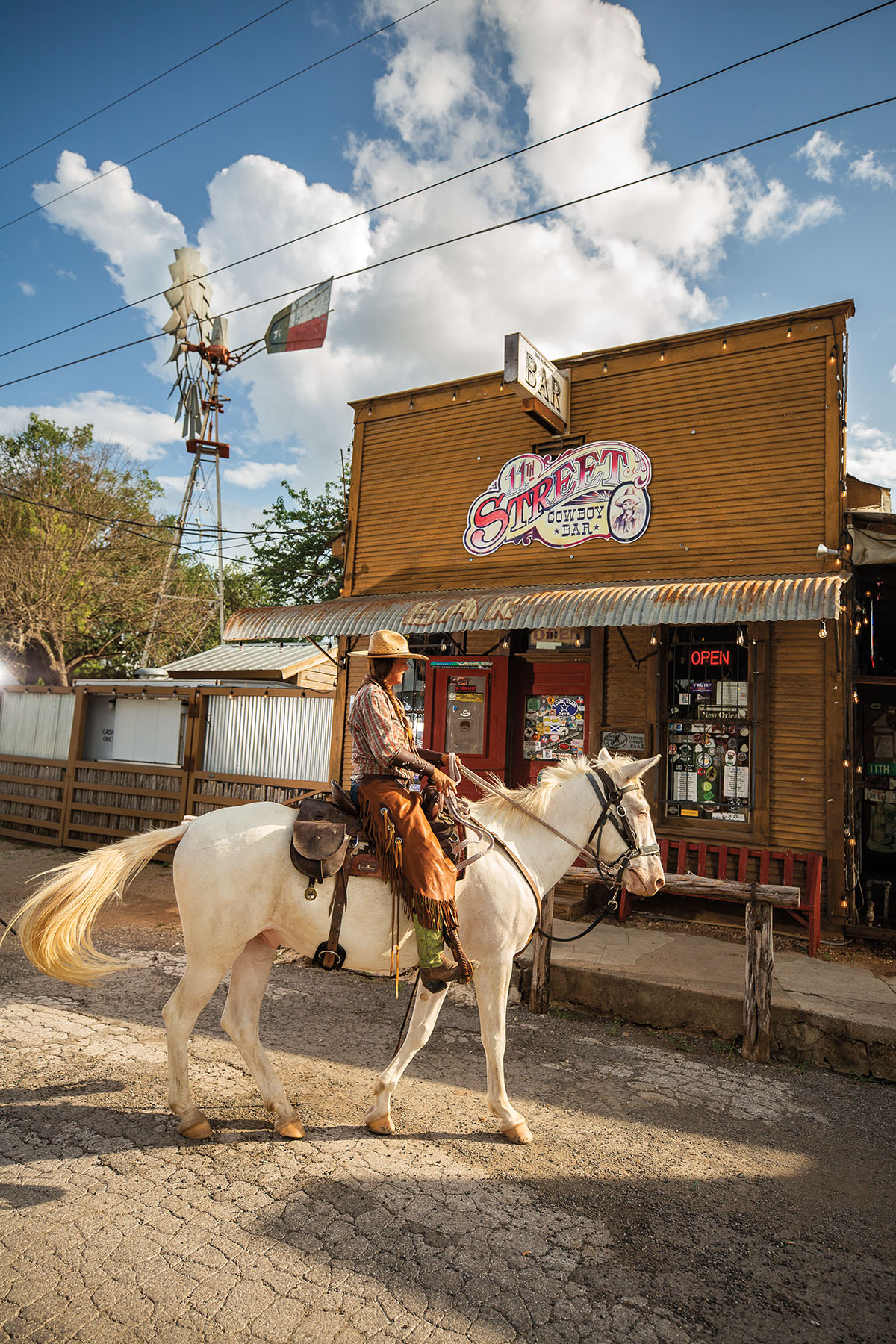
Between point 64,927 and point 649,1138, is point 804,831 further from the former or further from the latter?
point 64,927

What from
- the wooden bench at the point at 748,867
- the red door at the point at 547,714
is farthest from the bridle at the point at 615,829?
the red door at the point at 547,714

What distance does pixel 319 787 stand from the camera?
9594 millimetres

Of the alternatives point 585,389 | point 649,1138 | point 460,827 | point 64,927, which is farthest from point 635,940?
Answer: point 585,389

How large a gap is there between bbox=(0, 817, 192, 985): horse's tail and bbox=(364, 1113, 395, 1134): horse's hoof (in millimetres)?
1531

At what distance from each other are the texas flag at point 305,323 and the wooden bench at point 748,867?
33.2 feet

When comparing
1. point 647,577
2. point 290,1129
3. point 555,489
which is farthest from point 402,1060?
point 555,489

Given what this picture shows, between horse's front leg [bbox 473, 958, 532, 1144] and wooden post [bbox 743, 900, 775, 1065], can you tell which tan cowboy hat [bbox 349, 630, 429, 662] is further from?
wooden post [bbox 743, 900, 775, 1065]

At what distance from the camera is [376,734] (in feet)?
12.3

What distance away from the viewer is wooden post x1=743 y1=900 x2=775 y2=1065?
501 centimetres

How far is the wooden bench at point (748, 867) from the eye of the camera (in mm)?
7160

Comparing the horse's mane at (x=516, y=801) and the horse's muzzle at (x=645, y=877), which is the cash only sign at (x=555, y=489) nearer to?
the horse's mane at (x=516, y=801)

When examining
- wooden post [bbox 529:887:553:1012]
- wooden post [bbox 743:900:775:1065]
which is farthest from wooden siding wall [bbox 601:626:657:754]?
wooden post [bbox 743:900:775:1065]

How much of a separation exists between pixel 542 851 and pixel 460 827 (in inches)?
22.4

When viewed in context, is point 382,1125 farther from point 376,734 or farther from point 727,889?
point 727,889
